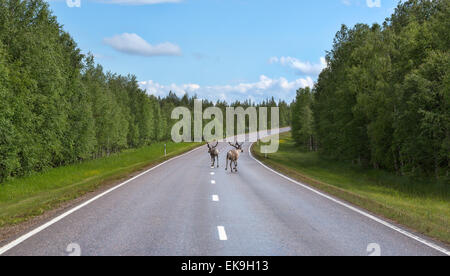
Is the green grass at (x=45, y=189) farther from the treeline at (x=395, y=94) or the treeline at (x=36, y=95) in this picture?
the treeline at (x=395, y=94)

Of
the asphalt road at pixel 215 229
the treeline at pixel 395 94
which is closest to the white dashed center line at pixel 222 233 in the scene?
the asphalt road at pixel 215 229

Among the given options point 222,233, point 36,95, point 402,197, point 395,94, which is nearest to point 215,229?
point 222,233

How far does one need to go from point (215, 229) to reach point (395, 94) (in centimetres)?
2541

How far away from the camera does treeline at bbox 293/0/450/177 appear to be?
85.8 ft

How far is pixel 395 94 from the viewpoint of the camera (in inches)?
1209

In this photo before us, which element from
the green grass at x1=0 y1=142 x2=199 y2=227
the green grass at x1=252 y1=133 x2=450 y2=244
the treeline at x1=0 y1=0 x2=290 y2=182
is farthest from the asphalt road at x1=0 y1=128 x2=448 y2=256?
the treeline at x1=0 y1=0 x2=290 y2=182

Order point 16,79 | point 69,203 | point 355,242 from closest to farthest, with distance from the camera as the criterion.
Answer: point 355,242 → point 69,203 → point 16,79

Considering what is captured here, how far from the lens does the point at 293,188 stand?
18109 mm

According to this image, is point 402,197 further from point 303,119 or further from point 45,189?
point 303,119

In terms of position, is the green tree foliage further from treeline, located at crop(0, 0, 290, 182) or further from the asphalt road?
the asphalt road

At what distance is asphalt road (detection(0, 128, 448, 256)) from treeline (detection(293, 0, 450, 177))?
1526 centimetres
